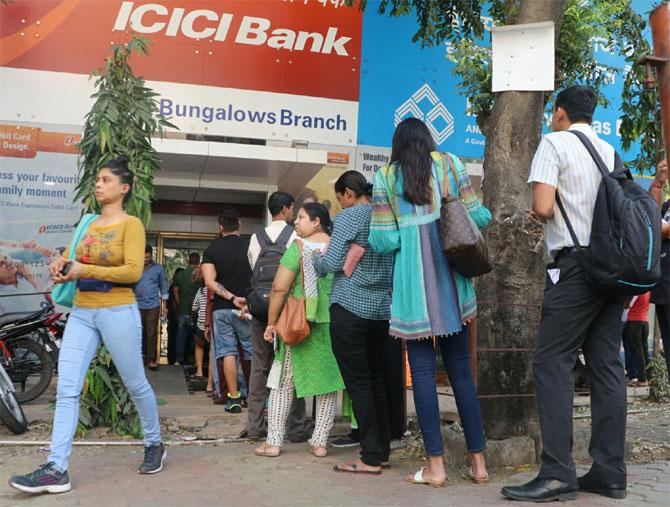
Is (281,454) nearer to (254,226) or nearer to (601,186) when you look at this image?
(601,186)

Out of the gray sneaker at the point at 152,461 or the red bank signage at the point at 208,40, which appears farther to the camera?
the red bank signage at the point at 208,40

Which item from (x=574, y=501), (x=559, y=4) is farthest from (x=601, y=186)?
(x=559, y=4)

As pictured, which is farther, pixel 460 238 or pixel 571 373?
pixel 460 238

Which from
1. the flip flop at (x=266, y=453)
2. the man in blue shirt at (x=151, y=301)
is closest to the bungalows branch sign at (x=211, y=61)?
the man in blue shirt at (x=151, y=301)

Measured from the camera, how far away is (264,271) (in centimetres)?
582

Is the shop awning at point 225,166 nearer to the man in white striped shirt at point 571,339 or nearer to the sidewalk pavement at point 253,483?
the sidewalk pavement at point 253,483

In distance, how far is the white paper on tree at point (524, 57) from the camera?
188 inches

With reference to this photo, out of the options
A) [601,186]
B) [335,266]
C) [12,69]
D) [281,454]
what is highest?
[12,69]

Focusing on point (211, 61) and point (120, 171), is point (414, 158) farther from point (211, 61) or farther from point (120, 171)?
point (211, 61)

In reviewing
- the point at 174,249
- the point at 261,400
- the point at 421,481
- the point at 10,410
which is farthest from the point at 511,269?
the point at 174,249

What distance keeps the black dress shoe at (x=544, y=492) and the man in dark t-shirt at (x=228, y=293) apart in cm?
369

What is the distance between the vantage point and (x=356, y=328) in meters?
4.55

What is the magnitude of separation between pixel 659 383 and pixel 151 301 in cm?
640

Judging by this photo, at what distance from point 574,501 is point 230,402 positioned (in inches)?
145
